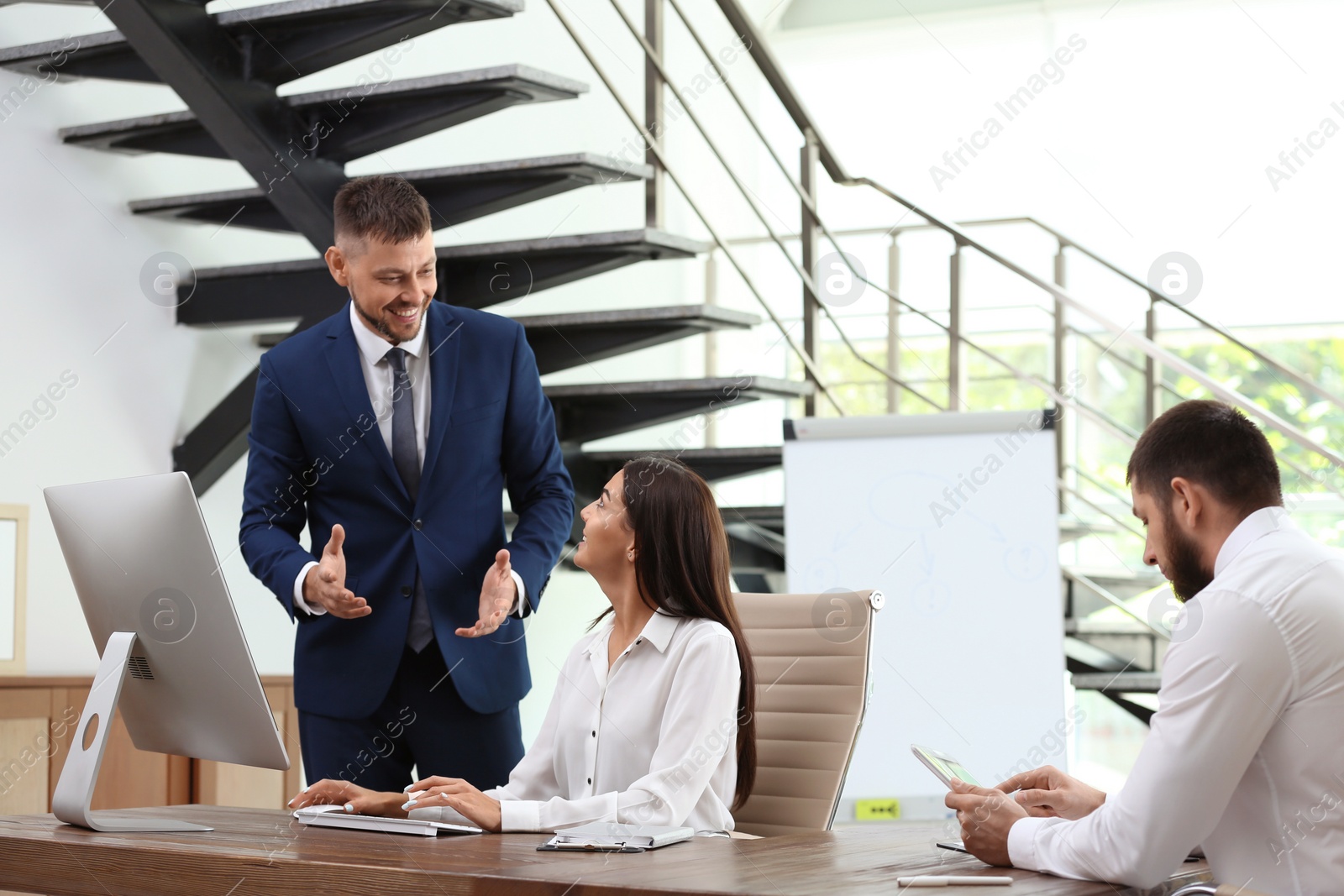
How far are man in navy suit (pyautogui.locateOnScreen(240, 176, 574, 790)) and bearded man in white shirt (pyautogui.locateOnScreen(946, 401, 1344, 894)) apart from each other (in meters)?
0.82

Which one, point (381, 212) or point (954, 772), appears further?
point (381, 212)

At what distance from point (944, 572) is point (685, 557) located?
1809 mm

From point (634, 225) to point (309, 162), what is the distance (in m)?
2.86

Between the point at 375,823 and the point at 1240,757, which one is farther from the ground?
the point at 1240,757

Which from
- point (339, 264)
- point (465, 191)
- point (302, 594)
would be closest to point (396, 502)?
point (302, 594)

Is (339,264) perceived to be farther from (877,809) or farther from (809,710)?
(877,809)

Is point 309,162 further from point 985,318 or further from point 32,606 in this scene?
point 985,318

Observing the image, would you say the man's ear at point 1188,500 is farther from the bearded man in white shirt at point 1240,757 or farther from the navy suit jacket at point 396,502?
the navy suit jacket at point 396,502

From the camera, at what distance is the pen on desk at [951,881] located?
125 cm

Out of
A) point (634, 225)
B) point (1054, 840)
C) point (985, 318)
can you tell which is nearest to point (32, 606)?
point (1054, 840)

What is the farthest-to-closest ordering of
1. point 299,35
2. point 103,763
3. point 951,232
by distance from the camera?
1. point 951,232
2. point 299,35
3. point 103,763

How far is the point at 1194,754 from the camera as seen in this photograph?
1329 millimetres

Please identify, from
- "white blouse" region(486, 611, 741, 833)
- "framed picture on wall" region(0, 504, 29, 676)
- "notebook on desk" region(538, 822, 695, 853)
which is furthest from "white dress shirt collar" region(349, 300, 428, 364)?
"framed picture on wall" region(0, 504, 29, 676)

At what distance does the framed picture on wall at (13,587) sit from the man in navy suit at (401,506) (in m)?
1.23
